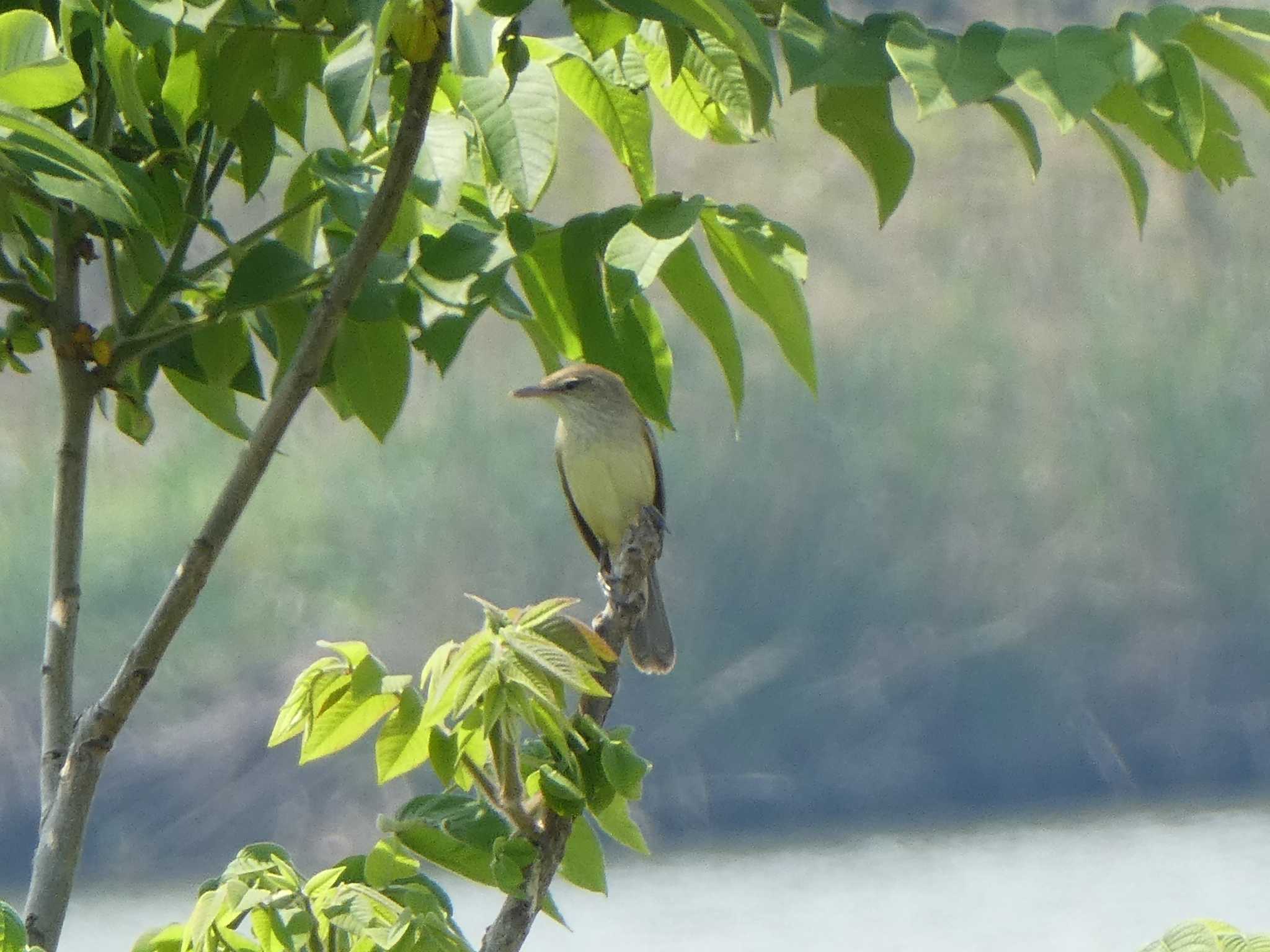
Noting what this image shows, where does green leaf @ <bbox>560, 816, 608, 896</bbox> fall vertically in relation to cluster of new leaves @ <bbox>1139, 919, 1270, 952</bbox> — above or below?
above

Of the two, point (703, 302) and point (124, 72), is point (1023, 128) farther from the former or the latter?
point (124, 72)

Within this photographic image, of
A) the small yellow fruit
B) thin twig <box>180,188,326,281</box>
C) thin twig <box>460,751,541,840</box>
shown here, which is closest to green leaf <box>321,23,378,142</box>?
the small yellow fruit

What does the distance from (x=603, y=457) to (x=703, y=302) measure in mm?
881

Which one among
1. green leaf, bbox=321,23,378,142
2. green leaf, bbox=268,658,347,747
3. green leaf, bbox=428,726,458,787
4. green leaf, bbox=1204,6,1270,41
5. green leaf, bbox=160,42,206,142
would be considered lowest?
green leaf, bbox=428,726,458,787

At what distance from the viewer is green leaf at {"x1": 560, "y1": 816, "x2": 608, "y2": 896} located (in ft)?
1.73

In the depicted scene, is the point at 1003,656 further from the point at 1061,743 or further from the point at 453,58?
the point at 453,58

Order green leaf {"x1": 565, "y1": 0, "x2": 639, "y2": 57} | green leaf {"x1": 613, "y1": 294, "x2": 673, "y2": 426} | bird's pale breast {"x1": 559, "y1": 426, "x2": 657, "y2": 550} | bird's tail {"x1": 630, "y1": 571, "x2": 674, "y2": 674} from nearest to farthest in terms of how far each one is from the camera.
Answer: green leaf {"x1": 565, "y1": 0, "x2": 639, "y2": 57}, green leaf {"x1": 613, "y1": 294, "x2": 673, "y2": 426}, bird's tail {"x1": 630, "y1": 571, "x2": 674, "y2": 674}, bird's pale breast {"x1": 559, "y1": 426, "x2": 657, "y2": 550}

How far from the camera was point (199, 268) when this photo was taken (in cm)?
54

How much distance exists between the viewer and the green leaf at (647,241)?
0.49 metres

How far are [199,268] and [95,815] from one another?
0.79m

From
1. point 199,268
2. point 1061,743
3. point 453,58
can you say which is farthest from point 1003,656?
point 453,58

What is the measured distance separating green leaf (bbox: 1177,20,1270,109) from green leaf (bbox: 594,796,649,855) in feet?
1.02

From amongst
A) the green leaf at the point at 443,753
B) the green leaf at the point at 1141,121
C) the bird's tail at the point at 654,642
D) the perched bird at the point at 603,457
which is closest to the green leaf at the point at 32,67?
the green leaf at the point at 443,753

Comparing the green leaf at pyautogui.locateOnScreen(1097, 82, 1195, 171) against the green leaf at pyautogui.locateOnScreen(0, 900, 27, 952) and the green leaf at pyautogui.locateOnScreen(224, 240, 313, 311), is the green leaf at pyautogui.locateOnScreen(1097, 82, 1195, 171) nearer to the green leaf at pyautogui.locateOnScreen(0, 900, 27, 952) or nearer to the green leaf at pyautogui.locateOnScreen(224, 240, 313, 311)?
the green leaf at pyautogui.locateOnScreen(224, 240, 313, 311)
